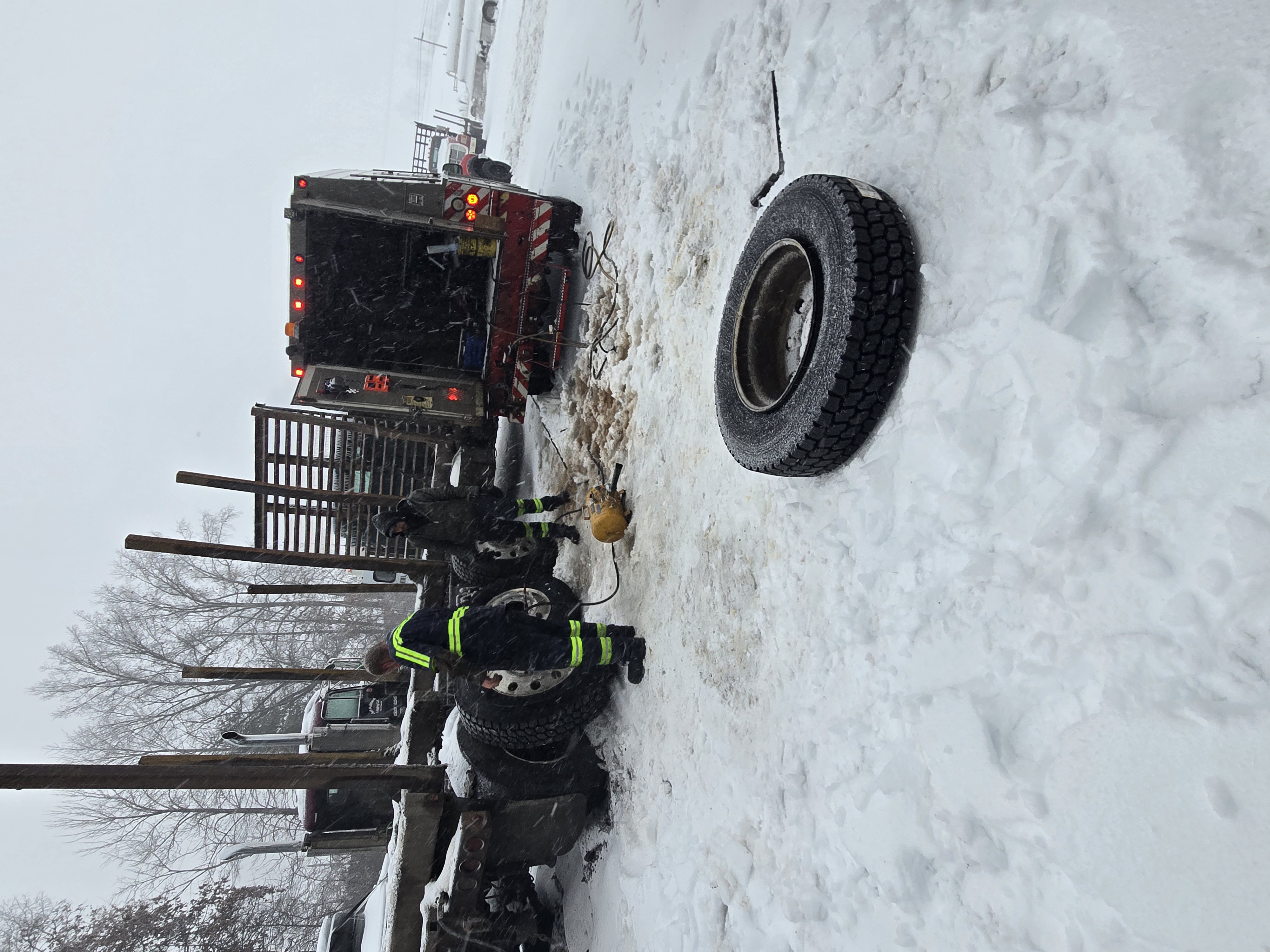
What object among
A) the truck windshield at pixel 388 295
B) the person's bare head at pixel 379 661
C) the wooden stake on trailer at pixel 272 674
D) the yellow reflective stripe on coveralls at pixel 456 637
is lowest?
the wooden stake on trailer at pixel 272 674

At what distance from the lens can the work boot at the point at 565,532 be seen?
5.41 m

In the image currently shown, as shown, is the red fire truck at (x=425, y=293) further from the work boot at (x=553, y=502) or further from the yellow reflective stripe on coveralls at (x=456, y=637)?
the yellow reflective stripe on coveralls at (x=456, y=637)

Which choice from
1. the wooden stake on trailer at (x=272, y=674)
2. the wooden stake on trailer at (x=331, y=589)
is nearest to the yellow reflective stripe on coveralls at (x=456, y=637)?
the wooden stake on trailer at (x=272, y=674)

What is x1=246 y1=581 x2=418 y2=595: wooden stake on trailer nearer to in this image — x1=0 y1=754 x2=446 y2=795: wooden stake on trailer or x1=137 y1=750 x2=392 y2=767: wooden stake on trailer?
x1=137 y1=750 x2=392 y2=767: wooden stake on trailer

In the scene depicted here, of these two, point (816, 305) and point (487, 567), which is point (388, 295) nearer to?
point (487, 567)

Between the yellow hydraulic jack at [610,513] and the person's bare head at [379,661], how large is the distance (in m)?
1.68

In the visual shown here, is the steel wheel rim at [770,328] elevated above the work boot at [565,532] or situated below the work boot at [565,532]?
above

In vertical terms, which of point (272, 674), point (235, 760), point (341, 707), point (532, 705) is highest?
point (532, 705)

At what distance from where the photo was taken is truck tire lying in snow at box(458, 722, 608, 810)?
413cm

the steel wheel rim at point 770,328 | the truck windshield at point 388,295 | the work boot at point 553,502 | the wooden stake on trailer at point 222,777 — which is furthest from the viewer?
the truck windshield at point 388,295

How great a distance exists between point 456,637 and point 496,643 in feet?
0.71

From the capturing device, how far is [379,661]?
470cm

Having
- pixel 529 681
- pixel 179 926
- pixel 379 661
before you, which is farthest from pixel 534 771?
pixel 179 926

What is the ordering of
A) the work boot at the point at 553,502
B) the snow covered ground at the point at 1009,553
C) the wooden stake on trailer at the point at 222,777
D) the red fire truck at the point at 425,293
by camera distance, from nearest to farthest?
the snow covered ground at the point at 1009,553
the wooden stake on trailer at the point at 222,777
the work boot at the point at 553,502
the red fire truck at the point at 425,293
